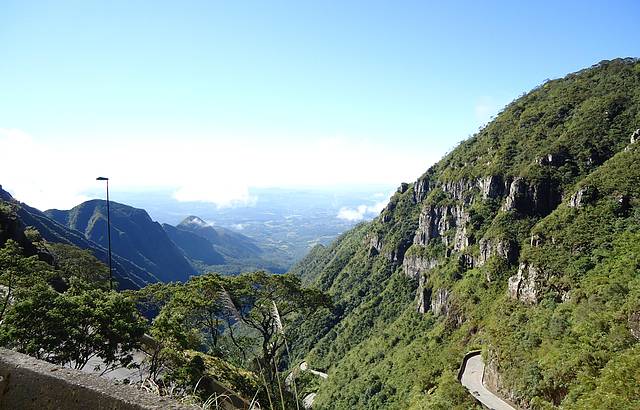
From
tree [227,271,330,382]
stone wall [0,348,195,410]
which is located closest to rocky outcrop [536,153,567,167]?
tree [227,271,330,382]

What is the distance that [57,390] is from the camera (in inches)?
112

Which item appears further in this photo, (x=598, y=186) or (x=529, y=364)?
(x=598, y=186)

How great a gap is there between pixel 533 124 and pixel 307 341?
215ft

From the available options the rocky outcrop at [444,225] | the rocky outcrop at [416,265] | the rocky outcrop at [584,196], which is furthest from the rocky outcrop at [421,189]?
the rocky outcrop at [584,196]

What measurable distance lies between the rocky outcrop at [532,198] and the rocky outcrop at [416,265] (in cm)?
2182

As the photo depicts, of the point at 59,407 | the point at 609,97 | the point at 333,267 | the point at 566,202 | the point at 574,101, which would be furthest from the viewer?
the point at 333,267

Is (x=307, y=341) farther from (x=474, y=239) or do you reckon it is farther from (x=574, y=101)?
(x=574, y=101)

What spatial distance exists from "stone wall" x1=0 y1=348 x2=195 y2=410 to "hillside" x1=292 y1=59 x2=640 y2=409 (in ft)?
55.5

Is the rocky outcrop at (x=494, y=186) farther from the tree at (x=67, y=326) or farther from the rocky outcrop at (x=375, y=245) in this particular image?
the tree at (x=67, y=326)

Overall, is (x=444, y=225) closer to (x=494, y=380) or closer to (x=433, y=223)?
(x=433, y=223)

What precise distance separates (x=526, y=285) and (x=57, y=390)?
163 ft

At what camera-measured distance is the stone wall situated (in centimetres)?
268

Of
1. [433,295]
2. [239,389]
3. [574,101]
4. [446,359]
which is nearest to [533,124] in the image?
[574,101]

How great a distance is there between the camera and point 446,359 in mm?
47094
